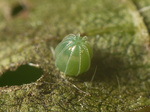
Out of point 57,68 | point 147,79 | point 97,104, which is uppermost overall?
point 57,68

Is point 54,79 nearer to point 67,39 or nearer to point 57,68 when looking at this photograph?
point 57,68

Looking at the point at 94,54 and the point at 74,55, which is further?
the point at 94,54

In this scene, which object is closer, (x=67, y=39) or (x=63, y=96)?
(x=63, y=96)

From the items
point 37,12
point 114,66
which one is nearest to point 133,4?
point 114,66
